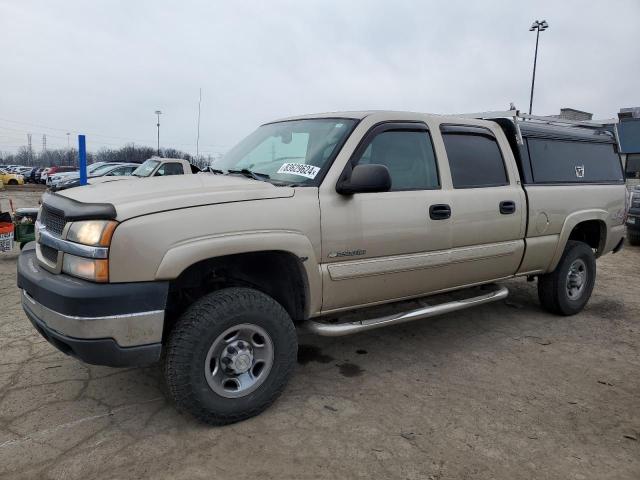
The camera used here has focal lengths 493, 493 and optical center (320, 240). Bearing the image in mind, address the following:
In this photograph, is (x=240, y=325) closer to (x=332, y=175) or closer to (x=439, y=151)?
(x=332, y=175)

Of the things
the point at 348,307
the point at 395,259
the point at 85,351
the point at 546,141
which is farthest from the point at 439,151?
the point at 85,351

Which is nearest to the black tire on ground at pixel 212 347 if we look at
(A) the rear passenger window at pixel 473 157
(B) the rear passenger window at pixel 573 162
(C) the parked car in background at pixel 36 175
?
(A) the rear passenger window at pixel 473 157

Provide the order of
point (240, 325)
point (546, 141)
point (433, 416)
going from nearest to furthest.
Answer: point (240, 325) → point (433, 416) → point (546, 141)

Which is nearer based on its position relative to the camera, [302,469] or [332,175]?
[302,469]

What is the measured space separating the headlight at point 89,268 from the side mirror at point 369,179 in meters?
1.49

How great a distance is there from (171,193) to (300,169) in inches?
36.1

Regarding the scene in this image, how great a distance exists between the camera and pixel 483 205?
3967 millimetres

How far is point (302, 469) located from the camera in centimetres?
250

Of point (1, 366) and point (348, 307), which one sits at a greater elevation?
point (348, 307)

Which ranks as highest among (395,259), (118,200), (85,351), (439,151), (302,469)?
(439,151)

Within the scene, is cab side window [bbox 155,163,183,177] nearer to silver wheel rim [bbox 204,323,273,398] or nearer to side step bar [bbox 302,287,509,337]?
side step bar [bbox 302,287,509,337]

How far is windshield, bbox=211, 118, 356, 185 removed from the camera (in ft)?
10.9

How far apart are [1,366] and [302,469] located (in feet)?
8.14

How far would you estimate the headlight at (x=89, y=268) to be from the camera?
8.02 ft
